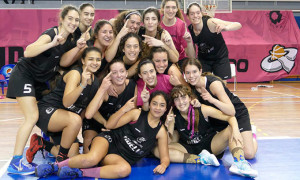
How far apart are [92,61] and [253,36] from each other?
29.6 feet

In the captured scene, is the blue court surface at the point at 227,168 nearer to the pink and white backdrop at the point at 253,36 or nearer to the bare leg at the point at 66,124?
the bare leg at the point at 66,124

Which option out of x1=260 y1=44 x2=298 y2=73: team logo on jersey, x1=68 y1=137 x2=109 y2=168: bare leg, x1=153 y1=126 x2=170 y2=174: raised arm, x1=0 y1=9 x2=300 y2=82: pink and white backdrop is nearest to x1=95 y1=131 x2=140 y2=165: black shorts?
x1=68 y1=137 x2=109 y2=168: bare leg

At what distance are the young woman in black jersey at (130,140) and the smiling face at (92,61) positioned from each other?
581mm

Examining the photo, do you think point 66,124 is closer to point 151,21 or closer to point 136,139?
point 136,139

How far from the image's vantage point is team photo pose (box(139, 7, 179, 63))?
4078 millimetres

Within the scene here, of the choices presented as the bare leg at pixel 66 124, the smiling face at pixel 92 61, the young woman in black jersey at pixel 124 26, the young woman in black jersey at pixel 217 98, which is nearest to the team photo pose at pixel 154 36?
the young woman in black jersey at pixel 124 26

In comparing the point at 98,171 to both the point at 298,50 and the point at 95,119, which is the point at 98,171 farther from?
the point at 298,50

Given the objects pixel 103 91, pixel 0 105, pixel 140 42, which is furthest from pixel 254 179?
pixel 0 105

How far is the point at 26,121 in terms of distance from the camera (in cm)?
362

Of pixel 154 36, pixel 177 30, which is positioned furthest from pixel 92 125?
pixel 177 30

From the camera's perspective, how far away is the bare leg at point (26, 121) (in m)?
3.54

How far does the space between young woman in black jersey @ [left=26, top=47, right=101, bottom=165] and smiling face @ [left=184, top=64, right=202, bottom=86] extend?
3.36 ft

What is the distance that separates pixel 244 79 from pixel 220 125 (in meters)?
7.77

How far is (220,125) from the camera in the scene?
161 inches
